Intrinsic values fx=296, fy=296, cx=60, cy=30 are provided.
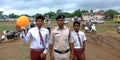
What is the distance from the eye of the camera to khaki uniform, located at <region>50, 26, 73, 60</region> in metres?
→ 6.37

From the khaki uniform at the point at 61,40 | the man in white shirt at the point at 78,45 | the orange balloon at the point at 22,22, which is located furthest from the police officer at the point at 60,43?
the man in white shirt at the point at 78,45

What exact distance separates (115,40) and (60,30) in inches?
689

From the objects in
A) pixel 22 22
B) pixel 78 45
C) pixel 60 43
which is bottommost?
pixel 78 45

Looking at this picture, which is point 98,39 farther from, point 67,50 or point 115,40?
point 67,50

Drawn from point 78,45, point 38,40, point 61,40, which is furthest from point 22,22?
point 78,45

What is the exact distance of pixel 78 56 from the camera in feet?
25.5

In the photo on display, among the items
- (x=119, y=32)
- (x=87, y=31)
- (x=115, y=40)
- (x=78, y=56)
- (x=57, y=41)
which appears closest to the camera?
(x=57, y=41)

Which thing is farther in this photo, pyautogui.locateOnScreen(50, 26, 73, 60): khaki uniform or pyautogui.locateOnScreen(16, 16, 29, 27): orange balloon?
pyautogui.locateOnScreen(16, 16, 29, 27): orange balloon

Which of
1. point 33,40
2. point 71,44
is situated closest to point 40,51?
point 33,40

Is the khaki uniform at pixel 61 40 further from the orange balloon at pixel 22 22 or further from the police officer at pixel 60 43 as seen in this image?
the orange balloon at pixel 22 22

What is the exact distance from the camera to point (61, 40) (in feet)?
20.9

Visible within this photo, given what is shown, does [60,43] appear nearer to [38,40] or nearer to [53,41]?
[53,41]

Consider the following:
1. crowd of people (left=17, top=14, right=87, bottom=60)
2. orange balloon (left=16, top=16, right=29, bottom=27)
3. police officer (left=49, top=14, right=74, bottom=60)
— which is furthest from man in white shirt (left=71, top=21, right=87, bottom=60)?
orange balloon (left=16, top=16, right=29, bottom=27)

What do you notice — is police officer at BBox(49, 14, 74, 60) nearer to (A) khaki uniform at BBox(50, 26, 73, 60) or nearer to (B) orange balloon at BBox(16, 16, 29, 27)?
(A) khaki uniform at BBox(50, 26, 73, 60)
